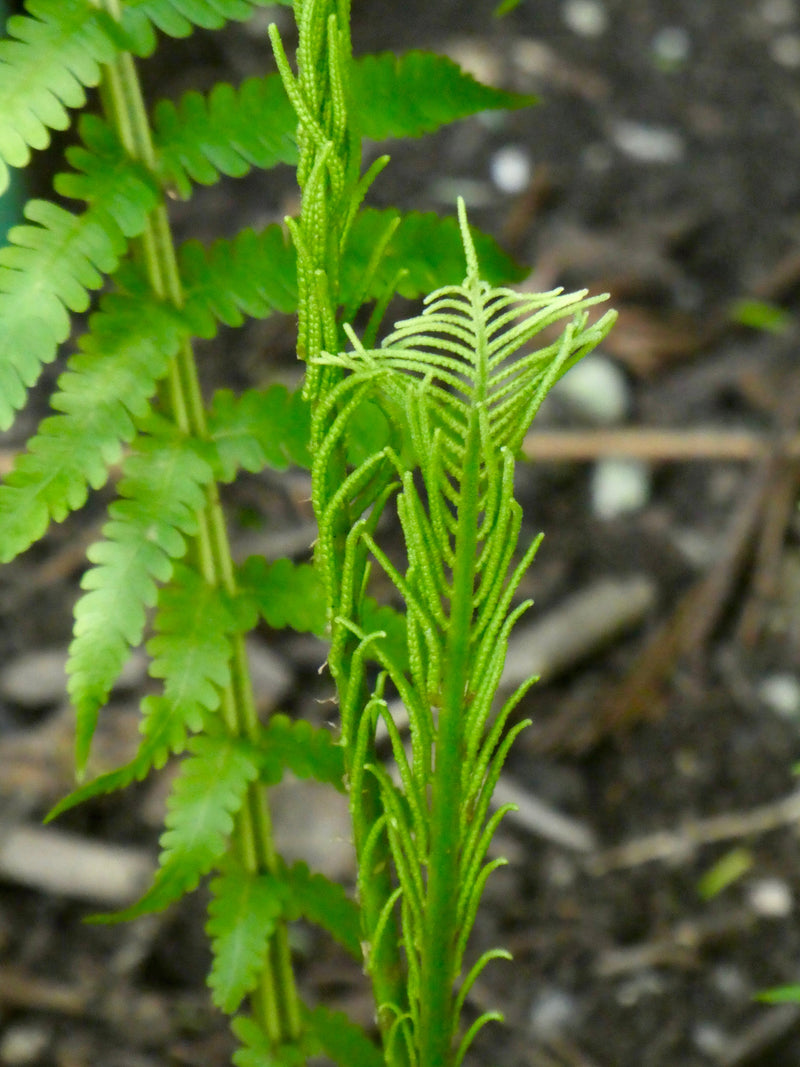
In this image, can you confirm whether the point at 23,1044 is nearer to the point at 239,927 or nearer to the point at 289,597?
the point at 239,927

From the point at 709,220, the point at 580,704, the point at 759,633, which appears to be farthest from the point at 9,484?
the point at 709,220

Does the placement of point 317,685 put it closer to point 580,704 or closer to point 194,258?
point 580,704

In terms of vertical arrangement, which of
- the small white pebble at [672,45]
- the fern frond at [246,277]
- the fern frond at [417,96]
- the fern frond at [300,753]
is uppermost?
the small white pebble at [672,45]

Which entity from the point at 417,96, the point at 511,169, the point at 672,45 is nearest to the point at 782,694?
the point at 417,96

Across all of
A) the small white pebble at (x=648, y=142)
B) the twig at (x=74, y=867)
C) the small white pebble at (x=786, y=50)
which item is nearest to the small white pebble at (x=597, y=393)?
the small white pebble at (x=648, y=142)

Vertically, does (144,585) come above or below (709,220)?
below

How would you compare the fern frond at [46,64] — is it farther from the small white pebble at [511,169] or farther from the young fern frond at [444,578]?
the small white pebble at [511,169]

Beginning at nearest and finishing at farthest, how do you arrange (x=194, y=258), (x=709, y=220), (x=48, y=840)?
(x=194, y=258)
(x=48, y=840)
(x=709, y=220)
